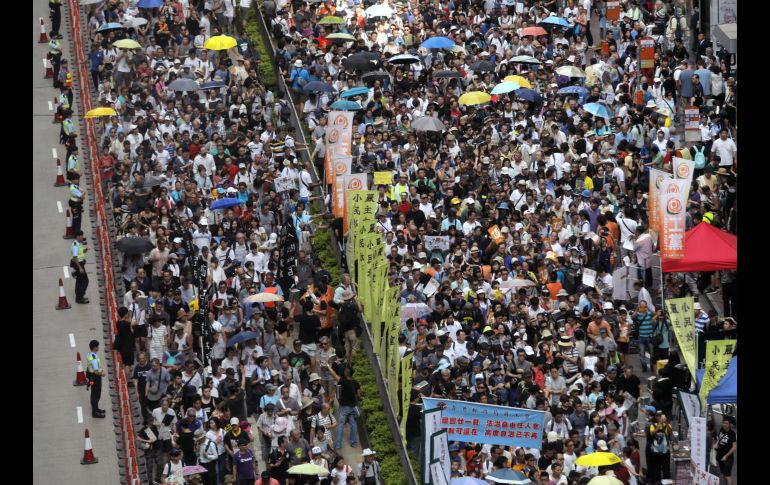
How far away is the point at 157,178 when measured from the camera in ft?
115

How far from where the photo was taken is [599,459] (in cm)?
2423

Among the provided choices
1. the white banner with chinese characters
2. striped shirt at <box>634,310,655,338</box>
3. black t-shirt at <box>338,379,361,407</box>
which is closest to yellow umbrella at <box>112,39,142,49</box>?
black t-shirt at <box>338,379,361,407</box>

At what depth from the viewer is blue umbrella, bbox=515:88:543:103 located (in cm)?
3825

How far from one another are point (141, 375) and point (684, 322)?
889 centimetres

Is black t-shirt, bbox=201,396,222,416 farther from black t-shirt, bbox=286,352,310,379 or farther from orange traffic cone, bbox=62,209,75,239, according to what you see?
orange traffic cone, bbox=62,209,75,239

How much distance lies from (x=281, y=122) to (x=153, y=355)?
11.4 meters

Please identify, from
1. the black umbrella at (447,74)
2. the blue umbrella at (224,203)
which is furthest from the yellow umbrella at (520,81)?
the blue umbrella at (224,203)

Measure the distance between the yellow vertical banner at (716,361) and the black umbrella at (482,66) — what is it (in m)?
16.3

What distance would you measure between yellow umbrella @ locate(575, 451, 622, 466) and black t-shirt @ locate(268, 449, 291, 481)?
4.54 metres

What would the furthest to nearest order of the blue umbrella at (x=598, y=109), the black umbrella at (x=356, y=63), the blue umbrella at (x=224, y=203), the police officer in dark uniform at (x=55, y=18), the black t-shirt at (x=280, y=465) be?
the police officer in dark uniform at (x=55, y=18), the black umbrella at (x=356, y=63), the blue umbrella at (x=598, y=109), the blue umbrella at (x=224, y=203), the black t-shirt at (x=280, y=465)

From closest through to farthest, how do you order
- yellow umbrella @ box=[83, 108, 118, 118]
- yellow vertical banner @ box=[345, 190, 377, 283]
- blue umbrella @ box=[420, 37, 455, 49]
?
yellow vertical banner @ box=[345, 190, 377, 283]
yellow umbrella @ box=[83, 108, 118, 118]
blue umbrella @ box=[420, 37, 455, 49]

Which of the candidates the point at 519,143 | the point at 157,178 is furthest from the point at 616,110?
the point at 157,178

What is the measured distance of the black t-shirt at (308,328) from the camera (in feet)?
97.0

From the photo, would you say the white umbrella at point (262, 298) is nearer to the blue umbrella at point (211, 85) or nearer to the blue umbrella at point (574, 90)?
the blue umbrella at point (211, 85)
